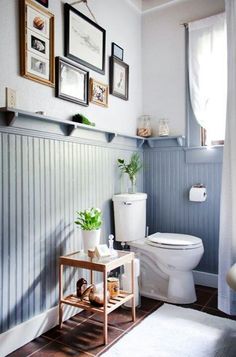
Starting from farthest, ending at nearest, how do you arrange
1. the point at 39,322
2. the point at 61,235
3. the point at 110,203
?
the point at 110,203 → the point at 61,235 → the point at 39,322

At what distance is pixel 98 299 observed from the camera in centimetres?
188

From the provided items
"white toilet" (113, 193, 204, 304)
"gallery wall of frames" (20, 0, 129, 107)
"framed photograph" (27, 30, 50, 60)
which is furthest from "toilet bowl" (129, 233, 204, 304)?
"framed photograph" (27, 30, 50, 60)

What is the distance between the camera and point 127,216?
2.46 m

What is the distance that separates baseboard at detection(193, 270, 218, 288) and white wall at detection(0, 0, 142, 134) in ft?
4.82

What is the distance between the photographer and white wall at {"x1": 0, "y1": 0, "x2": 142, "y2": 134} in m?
1.71

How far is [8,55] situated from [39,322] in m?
1.61

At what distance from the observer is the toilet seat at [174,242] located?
2.25 m

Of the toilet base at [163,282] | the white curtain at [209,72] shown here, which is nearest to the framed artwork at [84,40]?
the white curtain at [209,72]

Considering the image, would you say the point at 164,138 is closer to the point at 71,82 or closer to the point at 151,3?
the point at 71,82

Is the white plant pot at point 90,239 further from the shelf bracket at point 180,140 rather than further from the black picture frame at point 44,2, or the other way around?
the black picture frame at point 44,2

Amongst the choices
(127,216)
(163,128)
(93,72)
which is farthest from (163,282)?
(93,72)

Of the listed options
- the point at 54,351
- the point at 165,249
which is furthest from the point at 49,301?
the point at 165,249

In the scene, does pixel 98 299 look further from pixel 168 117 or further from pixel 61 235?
pixel 168 117

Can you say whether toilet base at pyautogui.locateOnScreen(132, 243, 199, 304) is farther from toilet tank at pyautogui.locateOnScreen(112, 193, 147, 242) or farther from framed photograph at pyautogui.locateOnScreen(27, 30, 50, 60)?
framed photograph at pyautogui.locateOnScreen(27, 30, 50, 60)
